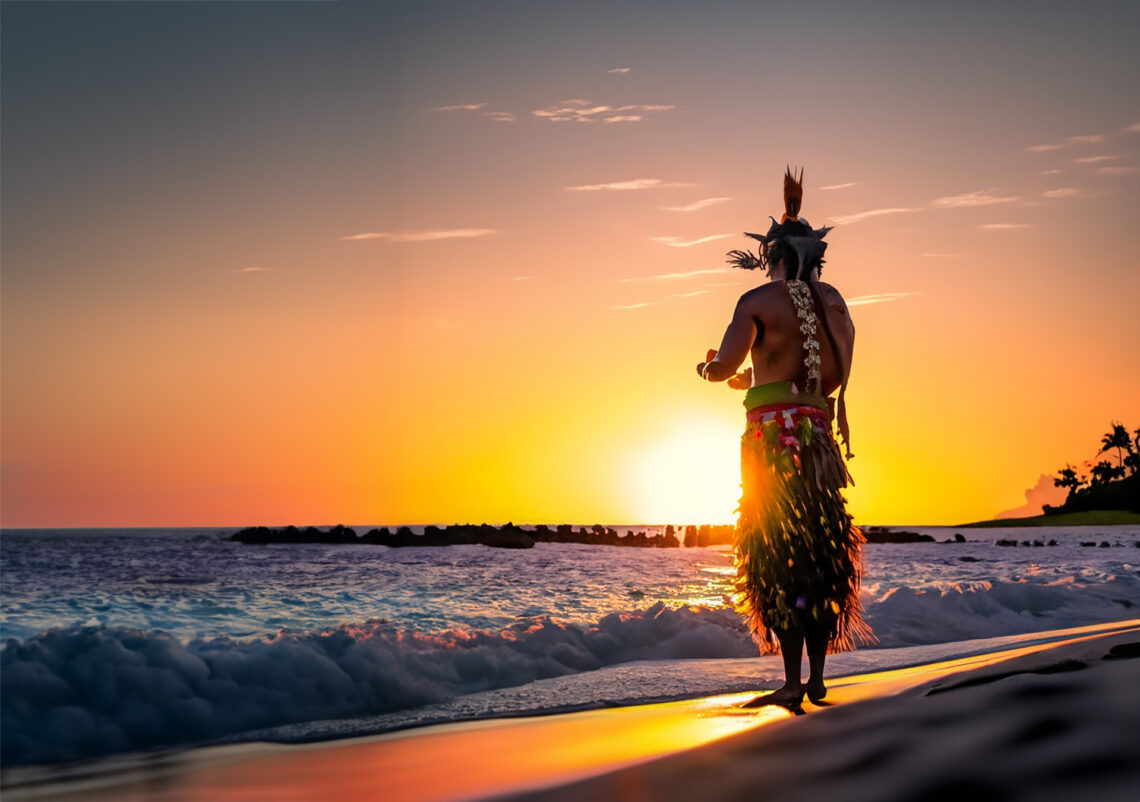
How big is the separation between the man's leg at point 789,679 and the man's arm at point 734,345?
→ 140 cm

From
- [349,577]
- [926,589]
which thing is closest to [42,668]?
[349,577]

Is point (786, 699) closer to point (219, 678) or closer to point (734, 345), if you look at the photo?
point (734, 345)

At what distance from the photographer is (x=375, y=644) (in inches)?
237

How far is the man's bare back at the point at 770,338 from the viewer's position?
16.0ft

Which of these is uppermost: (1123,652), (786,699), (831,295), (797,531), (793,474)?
(831,295)

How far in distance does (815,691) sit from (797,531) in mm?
802

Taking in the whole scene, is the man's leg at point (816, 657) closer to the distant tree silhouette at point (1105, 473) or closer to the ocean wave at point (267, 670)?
the ocean wave at point (267, 670)

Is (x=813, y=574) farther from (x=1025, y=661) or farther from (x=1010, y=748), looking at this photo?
(x=1010, y=748)

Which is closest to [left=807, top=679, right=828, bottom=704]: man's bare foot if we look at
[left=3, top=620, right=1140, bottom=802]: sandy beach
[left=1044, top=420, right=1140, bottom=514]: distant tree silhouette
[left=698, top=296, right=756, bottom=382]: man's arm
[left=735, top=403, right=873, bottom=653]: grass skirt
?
[left=3, top=620, right=1140, bottom=802]: sandy beach

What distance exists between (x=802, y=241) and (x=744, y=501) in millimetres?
1496

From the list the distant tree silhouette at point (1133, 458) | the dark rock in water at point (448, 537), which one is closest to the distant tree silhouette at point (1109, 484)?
the distant tree silhouette at point (1133, 458)

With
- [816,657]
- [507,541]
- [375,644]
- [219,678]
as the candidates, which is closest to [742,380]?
[816,657]

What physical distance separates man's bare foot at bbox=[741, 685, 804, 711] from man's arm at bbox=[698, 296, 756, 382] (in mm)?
1631

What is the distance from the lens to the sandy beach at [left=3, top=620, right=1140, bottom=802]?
2.21 metres
